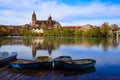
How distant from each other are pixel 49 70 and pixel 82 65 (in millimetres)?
2986

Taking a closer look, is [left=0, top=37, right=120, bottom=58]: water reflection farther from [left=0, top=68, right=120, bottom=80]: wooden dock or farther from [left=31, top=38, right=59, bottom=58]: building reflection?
[left=0, top=68, right=120, bottom=80]: wooden dock

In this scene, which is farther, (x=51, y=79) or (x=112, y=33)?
(x=112, y=33)

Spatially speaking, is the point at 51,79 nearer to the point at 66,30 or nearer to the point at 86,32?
the point at 86,32

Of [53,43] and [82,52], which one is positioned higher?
[53,43]

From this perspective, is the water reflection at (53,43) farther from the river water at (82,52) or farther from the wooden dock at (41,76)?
the wooden dock at (41,76)

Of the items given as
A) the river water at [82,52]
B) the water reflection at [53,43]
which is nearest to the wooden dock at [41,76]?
the river water at [82,52]

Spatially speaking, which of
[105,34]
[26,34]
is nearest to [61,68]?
[105,34]

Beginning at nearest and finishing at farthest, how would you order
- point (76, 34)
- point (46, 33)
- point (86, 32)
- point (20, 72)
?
point (20, 72) < point (86, 32) < point (76, 34) < point (46, 33)

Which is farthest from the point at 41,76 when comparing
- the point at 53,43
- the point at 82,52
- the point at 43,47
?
the point at 53,43

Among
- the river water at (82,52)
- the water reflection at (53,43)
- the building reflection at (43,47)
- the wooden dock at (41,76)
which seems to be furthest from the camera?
the water reflection at (53,43)

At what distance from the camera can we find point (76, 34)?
13325cm

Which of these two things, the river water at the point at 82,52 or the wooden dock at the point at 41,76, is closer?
the wooden dock at the point at 41,76

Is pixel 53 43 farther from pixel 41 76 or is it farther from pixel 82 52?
pixel 41 76

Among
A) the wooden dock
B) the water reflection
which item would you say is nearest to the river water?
the water reflection
